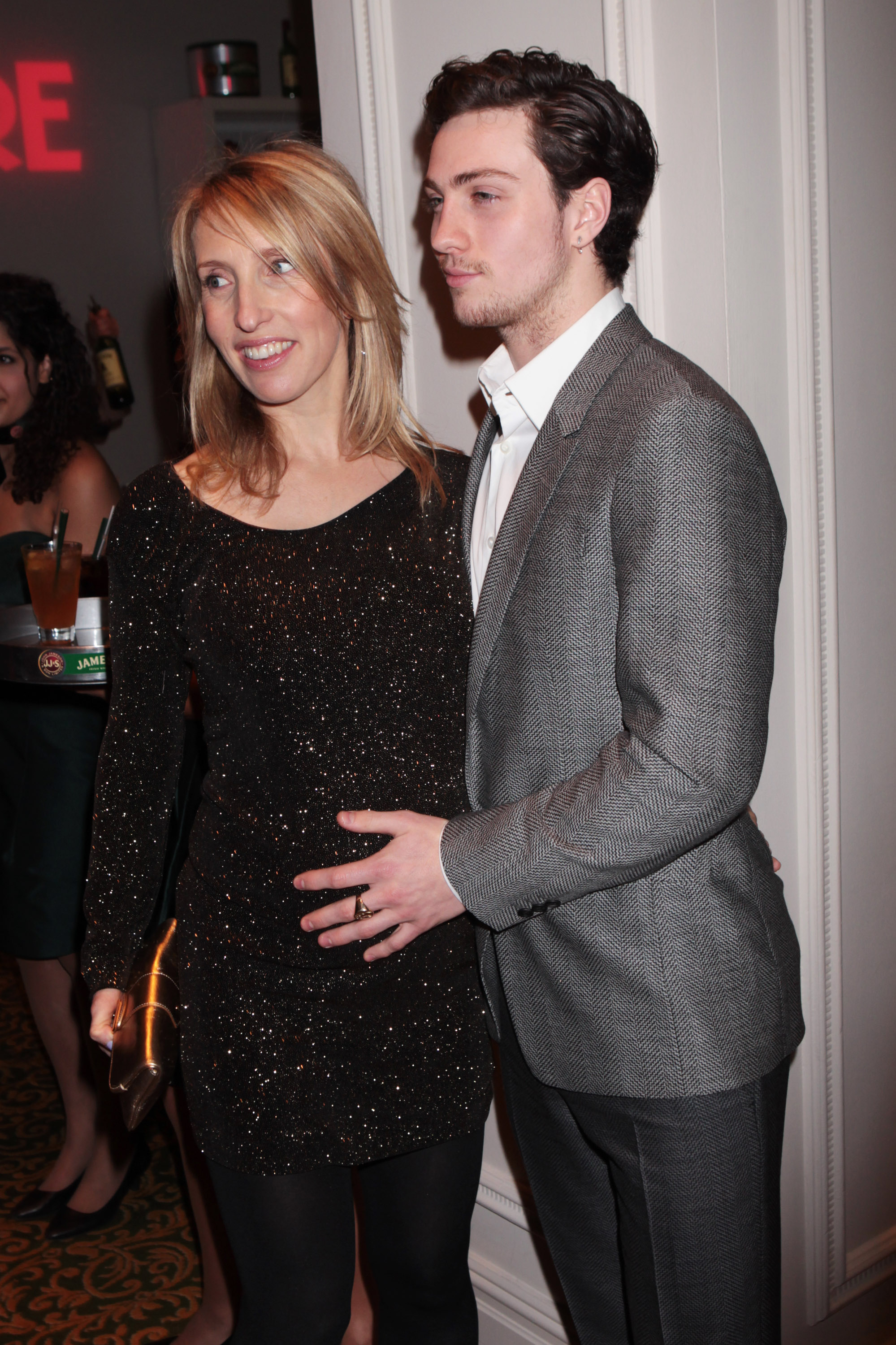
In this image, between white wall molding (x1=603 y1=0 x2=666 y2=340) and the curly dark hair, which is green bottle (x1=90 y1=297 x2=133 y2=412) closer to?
the curly dark hair

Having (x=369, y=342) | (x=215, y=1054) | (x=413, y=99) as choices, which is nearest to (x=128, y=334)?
(x=413, y=99)

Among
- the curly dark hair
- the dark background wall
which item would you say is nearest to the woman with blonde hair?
the curly dark hair

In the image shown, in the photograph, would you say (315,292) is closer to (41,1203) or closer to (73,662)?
(73,662)

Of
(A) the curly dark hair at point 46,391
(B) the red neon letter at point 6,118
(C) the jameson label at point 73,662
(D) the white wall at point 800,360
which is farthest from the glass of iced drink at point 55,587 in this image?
(B) the red neon letter at point 6,118

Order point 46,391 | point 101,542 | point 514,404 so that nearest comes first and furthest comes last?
point 514,404 < point 101,542 < point 46,391

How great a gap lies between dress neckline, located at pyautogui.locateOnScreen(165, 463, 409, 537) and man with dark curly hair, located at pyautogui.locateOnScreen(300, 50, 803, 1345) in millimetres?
172

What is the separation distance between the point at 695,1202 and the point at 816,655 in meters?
0.74

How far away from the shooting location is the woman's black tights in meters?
1.39

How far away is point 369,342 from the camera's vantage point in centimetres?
151

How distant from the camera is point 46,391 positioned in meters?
2.84

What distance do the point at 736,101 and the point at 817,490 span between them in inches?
19.5

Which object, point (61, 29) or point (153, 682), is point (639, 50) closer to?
point (153, 682)

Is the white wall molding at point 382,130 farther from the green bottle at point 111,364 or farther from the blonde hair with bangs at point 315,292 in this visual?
the green bottle at point 111,364

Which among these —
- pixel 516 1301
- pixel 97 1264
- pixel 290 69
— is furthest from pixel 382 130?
pixel 290 69
